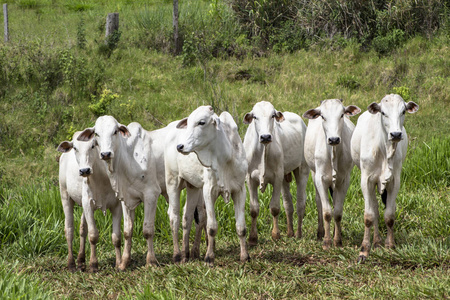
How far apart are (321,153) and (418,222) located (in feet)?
5.71

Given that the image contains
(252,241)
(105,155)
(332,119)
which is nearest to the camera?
(105,155)

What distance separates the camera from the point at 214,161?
20.6 ft

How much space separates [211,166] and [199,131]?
430 mm

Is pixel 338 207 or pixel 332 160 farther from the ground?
pixel 332 160

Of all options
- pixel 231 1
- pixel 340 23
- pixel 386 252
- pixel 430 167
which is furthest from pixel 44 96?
pixel 386 252

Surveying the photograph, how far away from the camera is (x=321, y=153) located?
7.07 m

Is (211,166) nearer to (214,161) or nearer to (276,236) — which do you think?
(214,161)

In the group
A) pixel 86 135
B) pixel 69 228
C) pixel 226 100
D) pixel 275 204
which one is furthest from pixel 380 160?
pixel 226 100

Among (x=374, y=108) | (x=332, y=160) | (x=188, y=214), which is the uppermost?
(x=374, y=108)

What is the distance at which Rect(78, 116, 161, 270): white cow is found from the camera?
6547mm

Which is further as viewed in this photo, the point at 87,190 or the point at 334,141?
the point at 87,190

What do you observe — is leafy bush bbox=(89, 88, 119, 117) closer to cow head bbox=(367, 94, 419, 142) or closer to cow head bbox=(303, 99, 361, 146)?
cow head bbox=(303, 99, 361, 146)

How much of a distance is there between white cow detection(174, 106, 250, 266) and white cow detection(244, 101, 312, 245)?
1.37 ft

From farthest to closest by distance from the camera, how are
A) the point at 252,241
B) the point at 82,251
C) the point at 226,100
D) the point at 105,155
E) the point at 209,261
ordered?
the point at 226,100, the point at 252,241, the point at 82,251, the point at 209,261, the point at 105,155
